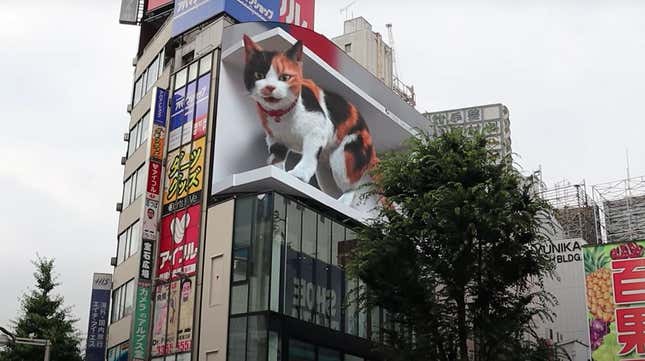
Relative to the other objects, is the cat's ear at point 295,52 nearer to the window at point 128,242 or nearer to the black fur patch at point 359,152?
the black fur patch at point 359,152

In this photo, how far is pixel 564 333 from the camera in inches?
2117

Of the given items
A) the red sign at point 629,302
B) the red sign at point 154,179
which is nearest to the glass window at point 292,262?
the red sign at point 154,179

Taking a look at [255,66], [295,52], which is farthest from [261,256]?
[295,52]

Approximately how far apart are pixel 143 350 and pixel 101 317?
5939 mm

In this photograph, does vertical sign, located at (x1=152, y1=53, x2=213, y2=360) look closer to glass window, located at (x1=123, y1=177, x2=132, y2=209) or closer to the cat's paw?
the cat's paw

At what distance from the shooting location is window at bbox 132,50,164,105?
1486 inches

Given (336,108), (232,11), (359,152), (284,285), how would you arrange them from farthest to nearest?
(359,152), (336,108), (232,11), (284,285)

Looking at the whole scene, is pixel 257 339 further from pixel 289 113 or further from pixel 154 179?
pixel 289 113

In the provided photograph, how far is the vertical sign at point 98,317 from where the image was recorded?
3534 cm

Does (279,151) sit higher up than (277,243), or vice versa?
(279,151)

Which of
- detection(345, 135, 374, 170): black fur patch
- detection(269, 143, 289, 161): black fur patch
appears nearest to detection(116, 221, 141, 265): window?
detection(269, 143, 289, 161): black fur patch

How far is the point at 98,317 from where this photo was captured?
36.0m

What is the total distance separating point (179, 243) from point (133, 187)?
7.78 meters

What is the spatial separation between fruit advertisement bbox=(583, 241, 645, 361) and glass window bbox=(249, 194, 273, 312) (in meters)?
18.6
